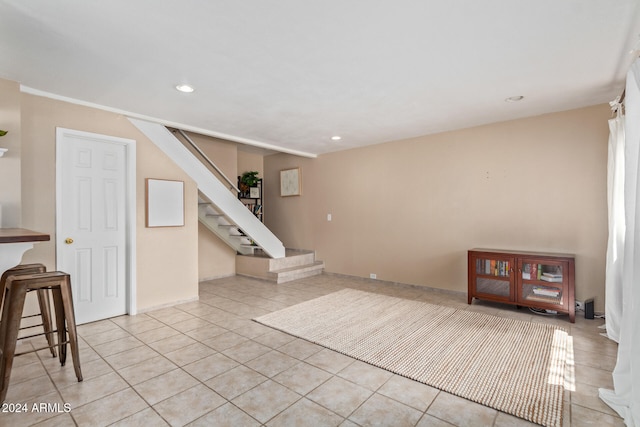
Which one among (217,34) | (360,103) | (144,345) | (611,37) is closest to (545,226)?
(611,37)

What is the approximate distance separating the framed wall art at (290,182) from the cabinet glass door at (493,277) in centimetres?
388

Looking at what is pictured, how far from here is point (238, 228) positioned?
565 centimetres

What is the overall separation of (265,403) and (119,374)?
1274 mm

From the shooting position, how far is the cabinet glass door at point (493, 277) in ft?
13.1

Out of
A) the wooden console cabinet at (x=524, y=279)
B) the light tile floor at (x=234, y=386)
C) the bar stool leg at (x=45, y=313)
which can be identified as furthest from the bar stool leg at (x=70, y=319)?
the wooden console cabinet at (x=524, y=279)

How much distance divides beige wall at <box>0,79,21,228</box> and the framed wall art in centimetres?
454

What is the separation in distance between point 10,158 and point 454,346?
4469 mm

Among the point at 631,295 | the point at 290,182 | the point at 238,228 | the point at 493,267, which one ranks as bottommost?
the point at 493,267

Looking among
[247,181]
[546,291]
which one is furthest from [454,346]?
[247,181]

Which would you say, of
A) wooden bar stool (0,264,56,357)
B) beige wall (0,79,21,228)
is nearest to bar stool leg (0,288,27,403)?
wooden bar stool (0,264,56,357)

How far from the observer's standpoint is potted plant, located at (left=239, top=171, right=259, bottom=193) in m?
6.76

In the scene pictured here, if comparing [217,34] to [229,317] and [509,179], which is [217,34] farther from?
[509,179]

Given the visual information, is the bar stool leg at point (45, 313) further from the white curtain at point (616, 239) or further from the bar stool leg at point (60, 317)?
the white curtain at point (616, 239)

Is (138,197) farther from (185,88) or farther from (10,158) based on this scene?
(185,88)
